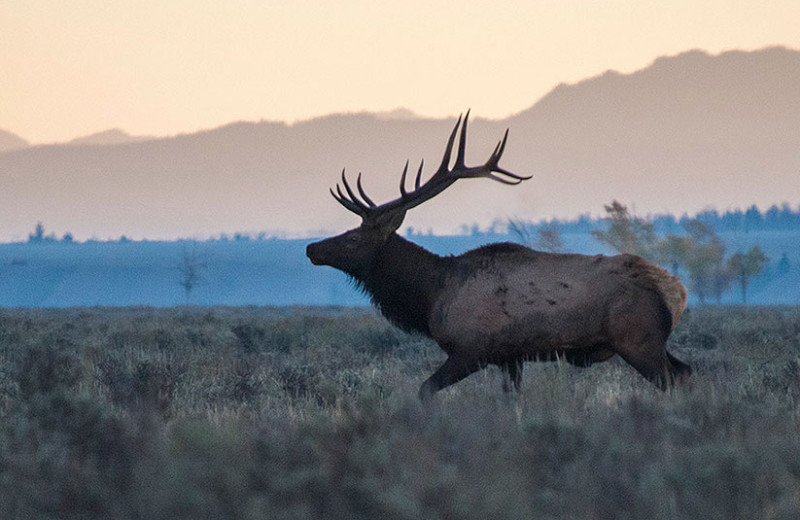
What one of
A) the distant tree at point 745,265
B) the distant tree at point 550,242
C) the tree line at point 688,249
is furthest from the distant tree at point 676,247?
the distant tree at point 550,242

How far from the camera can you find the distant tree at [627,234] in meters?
73.2

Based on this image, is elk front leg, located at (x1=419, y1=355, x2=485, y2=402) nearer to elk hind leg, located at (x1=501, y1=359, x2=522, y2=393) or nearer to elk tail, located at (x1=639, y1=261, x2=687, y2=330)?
elk hind leg, located at (x1=501, y1=359, x2=522, y2=393)

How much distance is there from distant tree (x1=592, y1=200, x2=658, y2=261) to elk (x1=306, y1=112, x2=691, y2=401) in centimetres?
5858

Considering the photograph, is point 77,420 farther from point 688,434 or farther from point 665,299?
point 665,299

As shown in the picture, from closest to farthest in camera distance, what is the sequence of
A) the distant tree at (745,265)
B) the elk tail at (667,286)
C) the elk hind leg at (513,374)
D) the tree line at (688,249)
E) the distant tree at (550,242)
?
the elk tail at (667,286), the elk hind leg at (513,374), the distant tree at (550,242), the tree line at (688,249), the distant tree at (745,265)

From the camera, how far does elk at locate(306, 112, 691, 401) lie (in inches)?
372

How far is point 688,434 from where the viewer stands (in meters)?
6.57

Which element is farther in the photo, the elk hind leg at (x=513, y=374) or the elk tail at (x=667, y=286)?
the elk hind leg at (x=513, y=374)

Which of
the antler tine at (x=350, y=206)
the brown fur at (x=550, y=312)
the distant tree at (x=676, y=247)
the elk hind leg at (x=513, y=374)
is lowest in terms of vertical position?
the distant tree at (x=676, y=247)

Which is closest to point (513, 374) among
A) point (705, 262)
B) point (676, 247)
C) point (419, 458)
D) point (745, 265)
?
point (419, 458)

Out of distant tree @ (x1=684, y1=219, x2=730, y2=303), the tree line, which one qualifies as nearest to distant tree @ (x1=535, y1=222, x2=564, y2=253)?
the tree line

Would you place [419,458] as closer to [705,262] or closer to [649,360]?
[649,360]

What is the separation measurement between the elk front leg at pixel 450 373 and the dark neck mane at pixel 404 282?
0.72m

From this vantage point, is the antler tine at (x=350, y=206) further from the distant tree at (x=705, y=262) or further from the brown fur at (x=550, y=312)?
the distant tree at (x=705, y=262)
